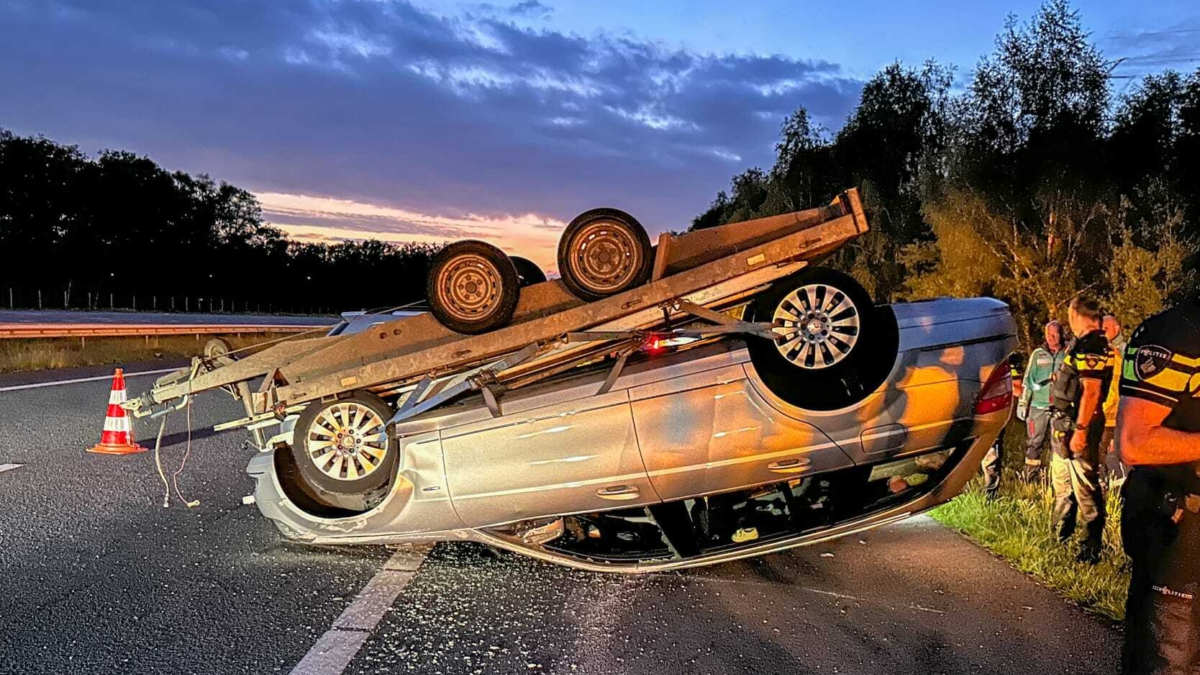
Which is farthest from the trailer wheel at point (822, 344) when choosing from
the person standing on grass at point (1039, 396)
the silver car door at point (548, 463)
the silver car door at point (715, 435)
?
the person standing on grass at point (1039, 396)

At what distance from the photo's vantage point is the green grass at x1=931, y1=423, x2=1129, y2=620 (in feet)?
14.8

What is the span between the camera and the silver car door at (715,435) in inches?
175

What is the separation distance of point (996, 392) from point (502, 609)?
2.81 m

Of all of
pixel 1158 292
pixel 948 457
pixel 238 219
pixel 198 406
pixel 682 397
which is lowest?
pixel 198 406

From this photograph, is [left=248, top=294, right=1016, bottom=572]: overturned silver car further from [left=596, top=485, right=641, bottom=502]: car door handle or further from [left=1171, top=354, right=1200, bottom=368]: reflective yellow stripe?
[left=1171, top=354, right=1200, bottom=368]: reflective yellow stripe

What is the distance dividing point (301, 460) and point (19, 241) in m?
66.9

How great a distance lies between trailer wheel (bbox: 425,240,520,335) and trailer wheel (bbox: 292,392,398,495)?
0.72m

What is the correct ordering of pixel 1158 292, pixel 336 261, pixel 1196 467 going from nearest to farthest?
pixel 1196 467 → pixel 1158 292 → pixel 336 261

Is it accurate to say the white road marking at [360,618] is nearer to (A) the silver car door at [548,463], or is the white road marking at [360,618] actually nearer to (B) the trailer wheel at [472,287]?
(A) the silver car door at [548,463]

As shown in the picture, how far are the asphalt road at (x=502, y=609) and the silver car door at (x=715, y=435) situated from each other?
0.64 meters

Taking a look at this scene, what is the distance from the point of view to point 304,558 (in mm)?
5191

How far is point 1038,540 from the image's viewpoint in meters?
5.25

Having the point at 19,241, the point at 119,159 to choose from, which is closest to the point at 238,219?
the point at 119,159

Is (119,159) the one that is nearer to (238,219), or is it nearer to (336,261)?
(238,219)
